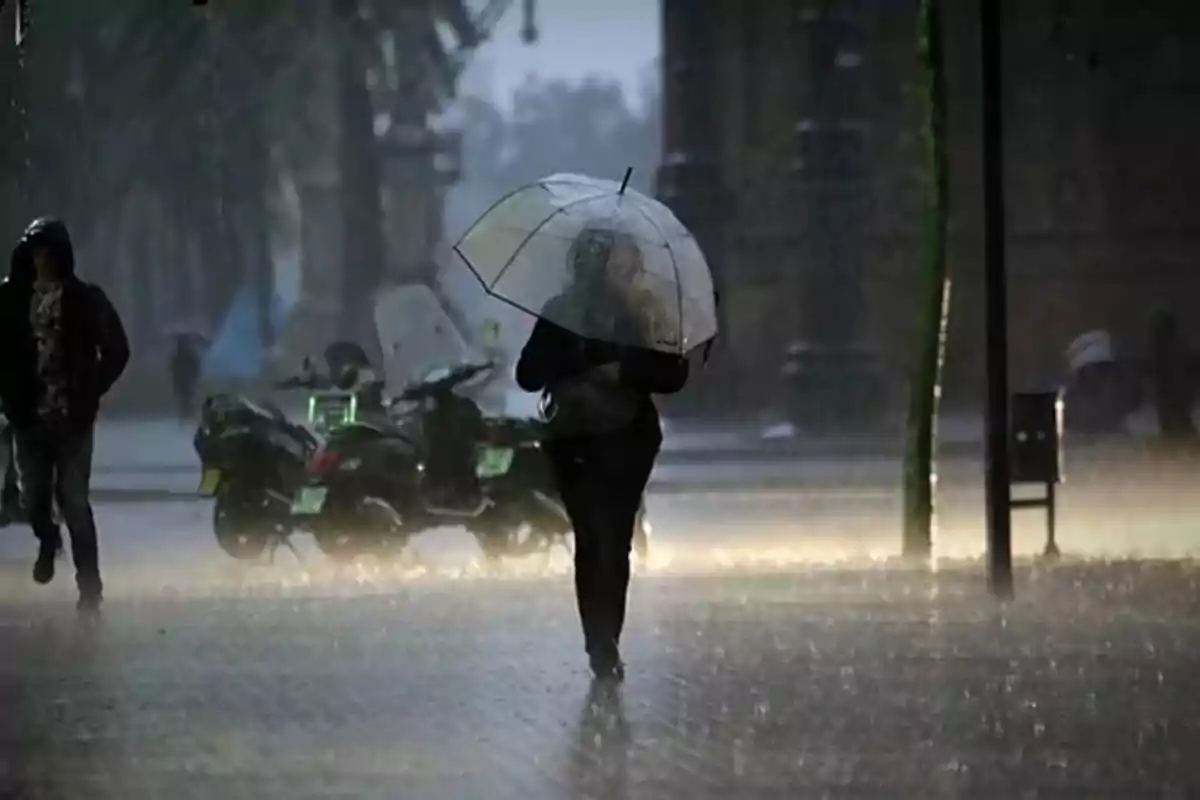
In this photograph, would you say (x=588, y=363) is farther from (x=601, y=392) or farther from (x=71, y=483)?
(x=71, y=483)

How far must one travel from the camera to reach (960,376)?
15195 mm

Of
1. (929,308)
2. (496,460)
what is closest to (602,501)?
(496,460)

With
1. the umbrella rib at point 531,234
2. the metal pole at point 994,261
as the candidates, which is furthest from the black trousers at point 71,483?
the metal pole at point 994,261

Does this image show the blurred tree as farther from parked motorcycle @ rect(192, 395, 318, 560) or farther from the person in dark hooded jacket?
the person in dark hooded jacket

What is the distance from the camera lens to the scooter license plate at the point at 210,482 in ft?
41.7

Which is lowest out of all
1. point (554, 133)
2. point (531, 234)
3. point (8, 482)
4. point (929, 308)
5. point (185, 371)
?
point (8, 482)

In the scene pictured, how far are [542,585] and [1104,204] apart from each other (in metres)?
11.5

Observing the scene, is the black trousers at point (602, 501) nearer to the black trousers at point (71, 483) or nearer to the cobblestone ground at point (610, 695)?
the cobblestone ground at point (610, 695)

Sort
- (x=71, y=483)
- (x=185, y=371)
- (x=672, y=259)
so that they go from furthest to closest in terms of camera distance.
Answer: (x=185, y=371)
(x=71, y=483)
(x=672, y=259)

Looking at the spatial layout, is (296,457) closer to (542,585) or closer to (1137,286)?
(542,585)

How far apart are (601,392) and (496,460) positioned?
4.44 meters

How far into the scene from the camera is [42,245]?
10.7 metres

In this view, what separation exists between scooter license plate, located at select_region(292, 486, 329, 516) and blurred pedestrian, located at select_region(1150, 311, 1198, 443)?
29.3 ft

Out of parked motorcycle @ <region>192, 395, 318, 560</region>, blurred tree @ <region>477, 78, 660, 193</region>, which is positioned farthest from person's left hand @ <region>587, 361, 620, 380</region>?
blurred tree @ <region>477, 78, 660, 193</region>
